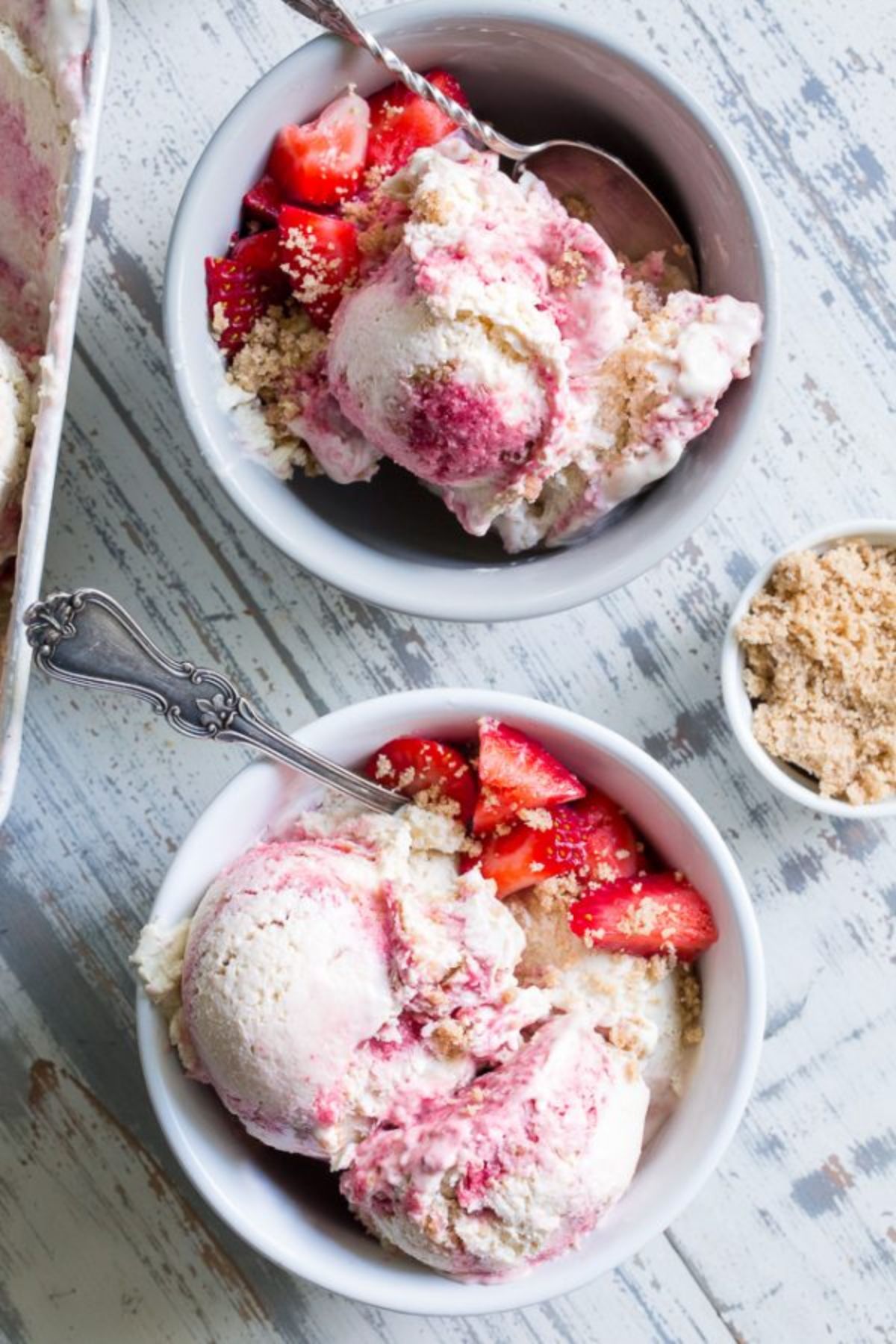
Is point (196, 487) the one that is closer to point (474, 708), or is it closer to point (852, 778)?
point (474, 708)

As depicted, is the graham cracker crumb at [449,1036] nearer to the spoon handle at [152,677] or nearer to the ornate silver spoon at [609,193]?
the spoon handle at [152,677]

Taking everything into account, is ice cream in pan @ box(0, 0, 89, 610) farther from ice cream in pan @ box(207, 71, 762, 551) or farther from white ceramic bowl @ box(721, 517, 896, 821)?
white ceramic bowl @ box(721, 517, 896, 821)

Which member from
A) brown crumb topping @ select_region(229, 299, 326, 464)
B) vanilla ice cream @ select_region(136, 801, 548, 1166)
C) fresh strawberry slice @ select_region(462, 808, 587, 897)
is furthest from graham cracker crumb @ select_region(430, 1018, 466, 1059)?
brown crumb topping @ select_region(229, 299, 326, 464)

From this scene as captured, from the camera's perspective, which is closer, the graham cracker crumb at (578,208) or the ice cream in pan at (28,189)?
the ice cream in pan at (28,189)

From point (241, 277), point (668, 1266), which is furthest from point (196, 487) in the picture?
point (668, 1266)

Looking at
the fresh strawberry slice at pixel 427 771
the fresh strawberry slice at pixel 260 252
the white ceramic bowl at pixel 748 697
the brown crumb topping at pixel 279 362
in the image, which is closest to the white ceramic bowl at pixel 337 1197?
the fresh strawberry slice at pixel 427 771

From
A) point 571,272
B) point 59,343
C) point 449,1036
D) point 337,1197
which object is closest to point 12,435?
point 59,343
